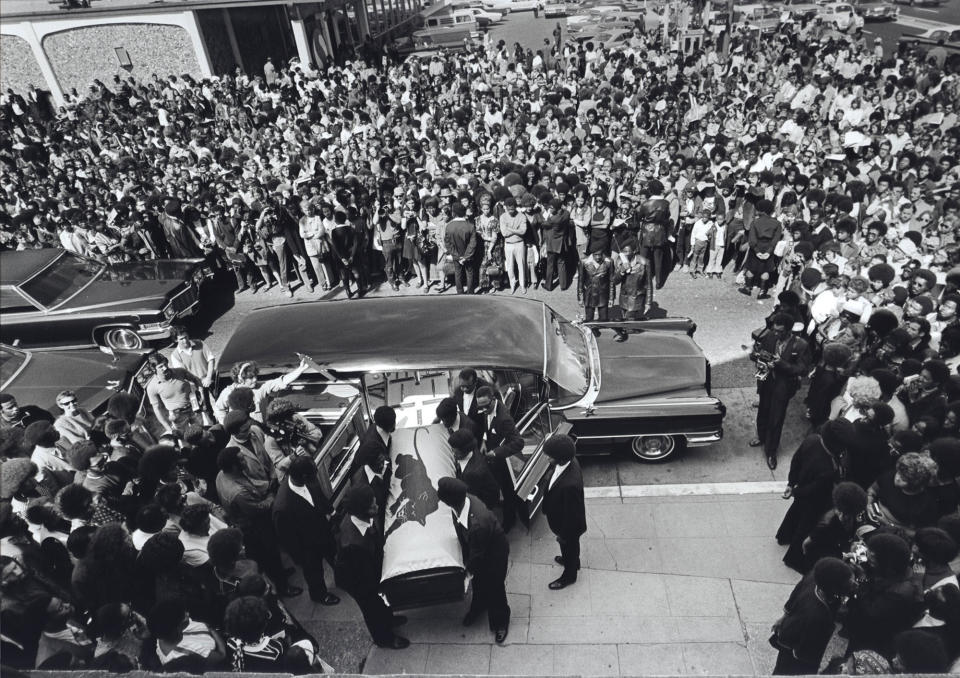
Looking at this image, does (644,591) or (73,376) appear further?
(73,376)

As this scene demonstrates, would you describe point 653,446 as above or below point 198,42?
below

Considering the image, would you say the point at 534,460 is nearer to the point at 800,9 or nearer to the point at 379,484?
the point at 379,484

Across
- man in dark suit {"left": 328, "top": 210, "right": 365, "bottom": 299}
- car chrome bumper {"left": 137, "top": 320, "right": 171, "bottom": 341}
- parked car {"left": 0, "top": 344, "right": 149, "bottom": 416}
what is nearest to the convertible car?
parked car {"left": 0, "top": 344, "right": 149, "bottom": 416}

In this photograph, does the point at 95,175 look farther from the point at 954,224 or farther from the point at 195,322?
the point at 954,224

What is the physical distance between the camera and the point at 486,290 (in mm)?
10109

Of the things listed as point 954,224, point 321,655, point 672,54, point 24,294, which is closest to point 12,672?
point 321,655

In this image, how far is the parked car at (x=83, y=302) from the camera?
8.25 meters

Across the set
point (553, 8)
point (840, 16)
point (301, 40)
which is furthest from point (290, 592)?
point (553, 8)

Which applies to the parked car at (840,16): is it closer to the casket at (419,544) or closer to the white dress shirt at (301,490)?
the casket at (419,544)

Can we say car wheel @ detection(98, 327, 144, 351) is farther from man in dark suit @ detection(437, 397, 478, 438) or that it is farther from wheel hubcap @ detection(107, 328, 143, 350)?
man in dark suit @ detection(437, 397, 478, 438)

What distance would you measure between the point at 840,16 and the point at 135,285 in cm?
3134

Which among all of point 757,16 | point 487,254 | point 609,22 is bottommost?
point 487,254

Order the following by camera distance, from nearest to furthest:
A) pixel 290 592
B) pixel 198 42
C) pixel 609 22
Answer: pixel 290 592
pixel 198 42
pixel 609 22

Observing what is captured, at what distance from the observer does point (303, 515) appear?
4242 mm
